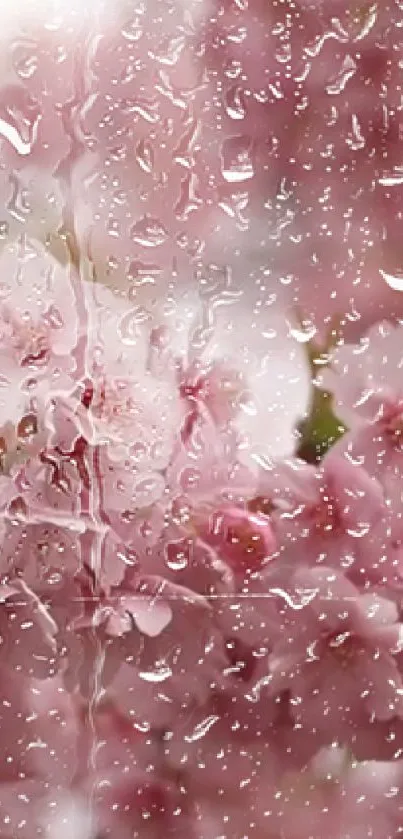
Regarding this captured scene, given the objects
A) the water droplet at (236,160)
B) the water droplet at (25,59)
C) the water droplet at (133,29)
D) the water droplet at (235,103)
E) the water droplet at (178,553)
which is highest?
the water droplet at (133,29)

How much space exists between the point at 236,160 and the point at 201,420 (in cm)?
19

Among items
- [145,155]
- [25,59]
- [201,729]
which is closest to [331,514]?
[201,729]

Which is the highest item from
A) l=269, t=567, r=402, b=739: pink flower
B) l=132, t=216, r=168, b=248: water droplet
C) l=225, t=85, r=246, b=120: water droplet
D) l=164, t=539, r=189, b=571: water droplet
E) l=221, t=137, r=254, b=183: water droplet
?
l=225, t=85, r=246, b=120: water droplet

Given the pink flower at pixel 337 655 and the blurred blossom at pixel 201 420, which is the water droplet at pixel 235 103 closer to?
the blurred blossom at pixel 201 420

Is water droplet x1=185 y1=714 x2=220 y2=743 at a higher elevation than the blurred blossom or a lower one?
lower

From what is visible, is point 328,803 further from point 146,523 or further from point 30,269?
point 30,269

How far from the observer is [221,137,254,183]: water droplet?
65cm

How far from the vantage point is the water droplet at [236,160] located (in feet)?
2.13

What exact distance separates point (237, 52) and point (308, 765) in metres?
0.50

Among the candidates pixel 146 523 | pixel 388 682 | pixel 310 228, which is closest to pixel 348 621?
pixel 388 682

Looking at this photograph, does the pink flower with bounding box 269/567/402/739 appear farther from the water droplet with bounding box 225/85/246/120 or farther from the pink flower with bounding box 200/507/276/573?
the water droplet with bounding box 225/85/246/120

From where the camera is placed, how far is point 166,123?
0.65 m

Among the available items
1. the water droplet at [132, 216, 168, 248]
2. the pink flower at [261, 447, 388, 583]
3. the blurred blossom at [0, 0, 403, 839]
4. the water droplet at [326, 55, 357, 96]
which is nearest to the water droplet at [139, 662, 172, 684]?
the blurred blossom at [0, 0, 403, 839]

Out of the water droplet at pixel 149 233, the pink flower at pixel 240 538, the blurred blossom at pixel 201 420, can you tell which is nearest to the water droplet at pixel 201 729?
the blurred blossom at pixel 201 420
